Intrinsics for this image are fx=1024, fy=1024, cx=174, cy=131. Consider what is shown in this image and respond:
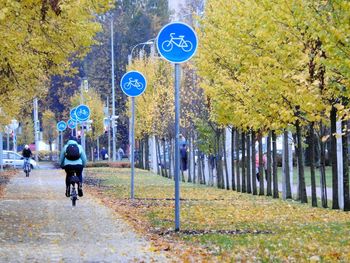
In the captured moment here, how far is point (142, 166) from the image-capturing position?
77.4 metres

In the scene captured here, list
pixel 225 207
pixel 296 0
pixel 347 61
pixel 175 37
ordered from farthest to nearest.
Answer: pixel 225 207 < pixel 296 0 < pixel 175 37 < pixel 347 61

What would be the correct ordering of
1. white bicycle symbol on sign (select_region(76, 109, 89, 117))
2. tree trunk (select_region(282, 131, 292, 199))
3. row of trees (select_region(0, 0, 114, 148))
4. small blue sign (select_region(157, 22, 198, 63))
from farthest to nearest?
white bicycle symbol on sign (select_region(76, 109, 89, 117)), tree trunk (select_region(282, 131, 292, 199)), row of trees (select_region(0, 0, 114, 148)), small blue sign (select_region(157, 22, 198, 63))

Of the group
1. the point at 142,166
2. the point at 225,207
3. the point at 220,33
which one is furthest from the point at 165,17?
the point at 225,207

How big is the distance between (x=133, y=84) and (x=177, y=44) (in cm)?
837

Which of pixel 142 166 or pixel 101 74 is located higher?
pixel 101 74

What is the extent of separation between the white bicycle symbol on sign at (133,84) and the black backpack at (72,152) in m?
1.95

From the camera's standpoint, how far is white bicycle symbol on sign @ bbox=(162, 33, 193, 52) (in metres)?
17.4

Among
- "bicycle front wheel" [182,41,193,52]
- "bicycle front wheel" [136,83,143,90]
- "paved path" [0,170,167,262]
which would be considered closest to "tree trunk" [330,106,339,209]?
"bicycle front wheel" [136,83,143,90]

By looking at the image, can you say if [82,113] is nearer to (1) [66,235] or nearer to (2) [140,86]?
(2) [140,86]

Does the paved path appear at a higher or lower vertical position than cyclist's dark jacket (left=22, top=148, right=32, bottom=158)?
lower

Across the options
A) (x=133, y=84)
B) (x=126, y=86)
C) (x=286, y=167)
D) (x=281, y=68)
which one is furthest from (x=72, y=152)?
(x=286, y=167)

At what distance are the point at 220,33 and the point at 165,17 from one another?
87.2 m

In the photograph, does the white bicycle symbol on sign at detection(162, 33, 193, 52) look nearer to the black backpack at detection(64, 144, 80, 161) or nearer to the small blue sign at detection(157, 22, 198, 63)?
the small blue sign at detection(157, 22, 198, 63)

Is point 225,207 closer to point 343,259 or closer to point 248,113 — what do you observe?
point 248,113
